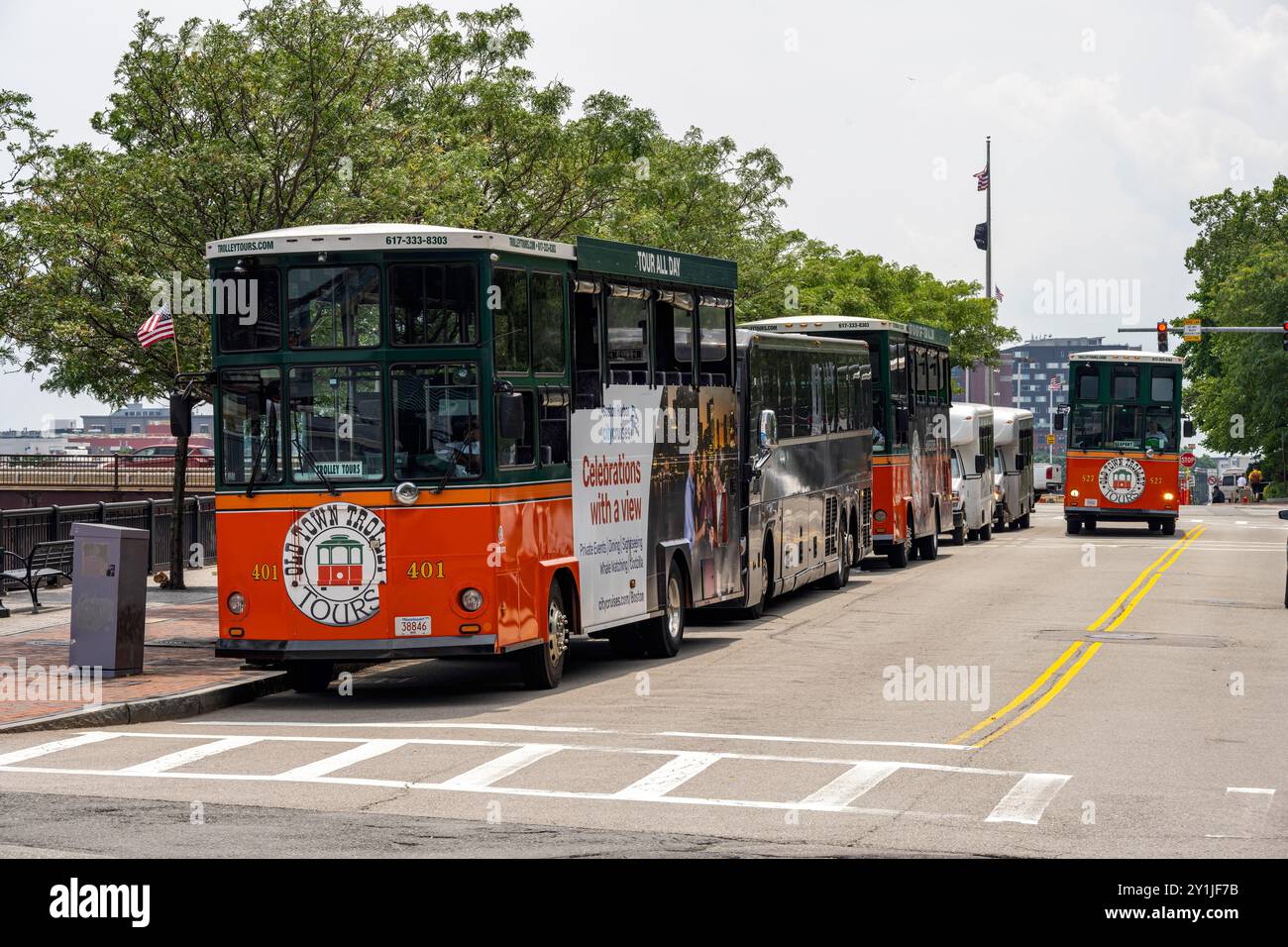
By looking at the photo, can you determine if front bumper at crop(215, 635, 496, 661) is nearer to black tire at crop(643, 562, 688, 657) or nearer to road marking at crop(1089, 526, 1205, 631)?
black tire at crop(643, 562, 688, 657)

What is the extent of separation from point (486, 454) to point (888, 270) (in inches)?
2256

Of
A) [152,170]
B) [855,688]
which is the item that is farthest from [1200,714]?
[152,170]

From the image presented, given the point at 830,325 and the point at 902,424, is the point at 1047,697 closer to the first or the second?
the point at 830,325

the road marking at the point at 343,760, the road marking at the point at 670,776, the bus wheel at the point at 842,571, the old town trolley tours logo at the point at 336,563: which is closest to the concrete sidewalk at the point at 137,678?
the old town trolley tours logo at the point at 336,563

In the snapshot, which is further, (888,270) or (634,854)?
(888,270)

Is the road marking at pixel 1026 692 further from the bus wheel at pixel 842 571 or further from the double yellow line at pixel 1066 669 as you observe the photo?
the bus wheel at pixel 842 571

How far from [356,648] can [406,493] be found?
1391mm

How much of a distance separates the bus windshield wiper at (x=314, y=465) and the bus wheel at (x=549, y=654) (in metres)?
2.32

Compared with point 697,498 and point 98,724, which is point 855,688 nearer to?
point 697,498

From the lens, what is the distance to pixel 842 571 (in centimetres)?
2927

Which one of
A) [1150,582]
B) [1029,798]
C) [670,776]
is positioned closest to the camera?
[1029,798]

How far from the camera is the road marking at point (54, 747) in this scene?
13.2 meters

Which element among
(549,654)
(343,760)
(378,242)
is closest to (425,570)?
(549,654)

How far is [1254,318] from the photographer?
88125mm
